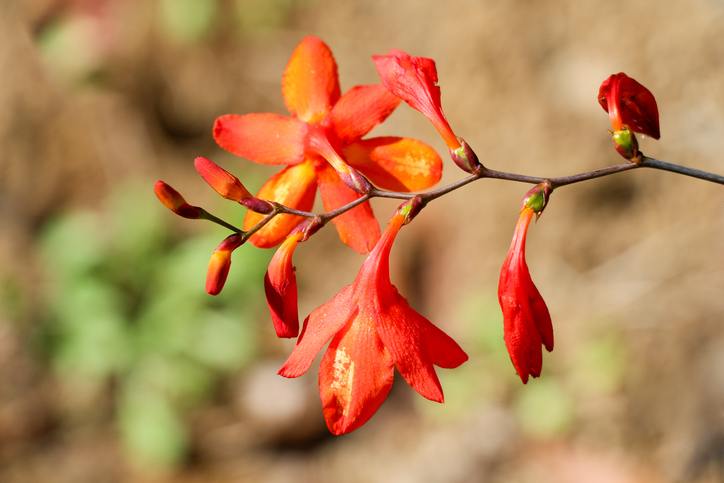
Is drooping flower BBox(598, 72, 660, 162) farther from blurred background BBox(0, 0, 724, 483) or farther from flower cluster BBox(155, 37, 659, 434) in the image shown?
blurred background BBox(0, 0, 724, 483)

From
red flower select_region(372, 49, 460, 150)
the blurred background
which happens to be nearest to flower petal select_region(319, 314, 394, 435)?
red flower select_region(372, 49, 460, 150)

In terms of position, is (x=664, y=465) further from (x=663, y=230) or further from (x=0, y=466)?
(x=0, y=466)

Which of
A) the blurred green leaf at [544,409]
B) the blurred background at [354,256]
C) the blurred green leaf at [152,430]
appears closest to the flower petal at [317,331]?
the blurred background at [354,256]

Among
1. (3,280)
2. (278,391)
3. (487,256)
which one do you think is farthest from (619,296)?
(3,280)

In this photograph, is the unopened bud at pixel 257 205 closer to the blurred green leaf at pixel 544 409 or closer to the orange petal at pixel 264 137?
the orange petal at pixel 264 137

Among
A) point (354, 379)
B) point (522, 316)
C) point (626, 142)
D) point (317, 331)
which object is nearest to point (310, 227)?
point (317, 331)

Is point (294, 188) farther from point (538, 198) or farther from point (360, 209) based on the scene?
point (538, 198)
